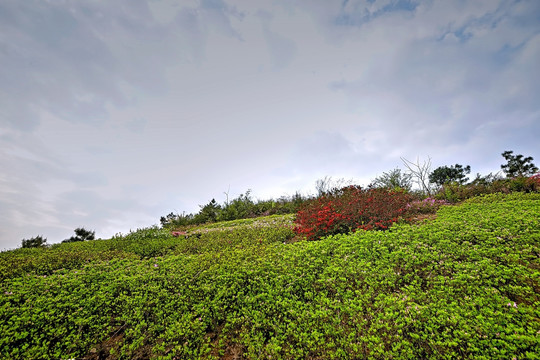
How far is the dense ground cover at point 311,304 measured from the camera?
3.16m

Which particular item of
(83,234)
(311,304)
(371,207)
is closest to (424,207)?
(371,207)

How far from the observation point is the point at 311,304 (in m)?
4.02

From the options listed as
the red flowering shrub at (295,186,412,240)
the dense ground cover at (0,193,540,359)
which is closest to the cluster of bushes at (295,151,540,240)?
the red flowering shrub at (295,186,412,240)

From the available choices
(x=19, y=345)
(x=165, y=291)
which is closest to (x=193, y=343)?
(x=165, y=291)

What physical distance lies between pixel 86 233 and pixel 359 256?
19.0 m

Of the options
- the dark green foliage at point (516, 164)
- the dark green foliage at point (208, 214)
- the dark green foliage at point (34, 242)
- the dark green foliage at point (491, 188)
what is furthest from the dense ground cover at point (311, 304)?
the dark green foliage at point (516, 164)

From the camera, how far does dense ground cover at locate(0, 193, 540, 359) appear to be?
316cm

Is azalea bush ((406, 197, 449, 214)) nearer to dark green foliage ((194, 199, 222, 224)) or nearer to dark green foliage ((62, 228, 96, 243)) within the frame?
dark green foliage ((194, 199, 222, 224))

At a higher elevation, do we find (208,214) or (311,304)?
(208,214)

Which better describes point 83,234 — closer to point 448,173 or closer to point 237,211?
point 237,211

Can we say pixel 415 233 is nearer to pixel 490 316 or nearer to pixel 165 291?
pixel 490 316

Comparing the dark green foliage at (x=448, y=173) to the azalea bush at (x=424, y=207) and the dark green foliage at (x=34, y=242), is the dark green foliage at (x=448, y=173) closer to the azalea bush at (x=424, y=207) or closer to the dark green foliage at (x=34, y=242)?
the azalea bush at (x=424, y=207)

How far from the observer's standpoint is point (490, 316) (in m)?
3.25

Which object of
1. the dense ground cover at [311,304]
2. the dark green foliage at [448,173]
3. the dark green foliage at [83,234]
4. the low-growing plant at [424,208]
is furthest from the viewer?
the dark green foliage at [448,173]
